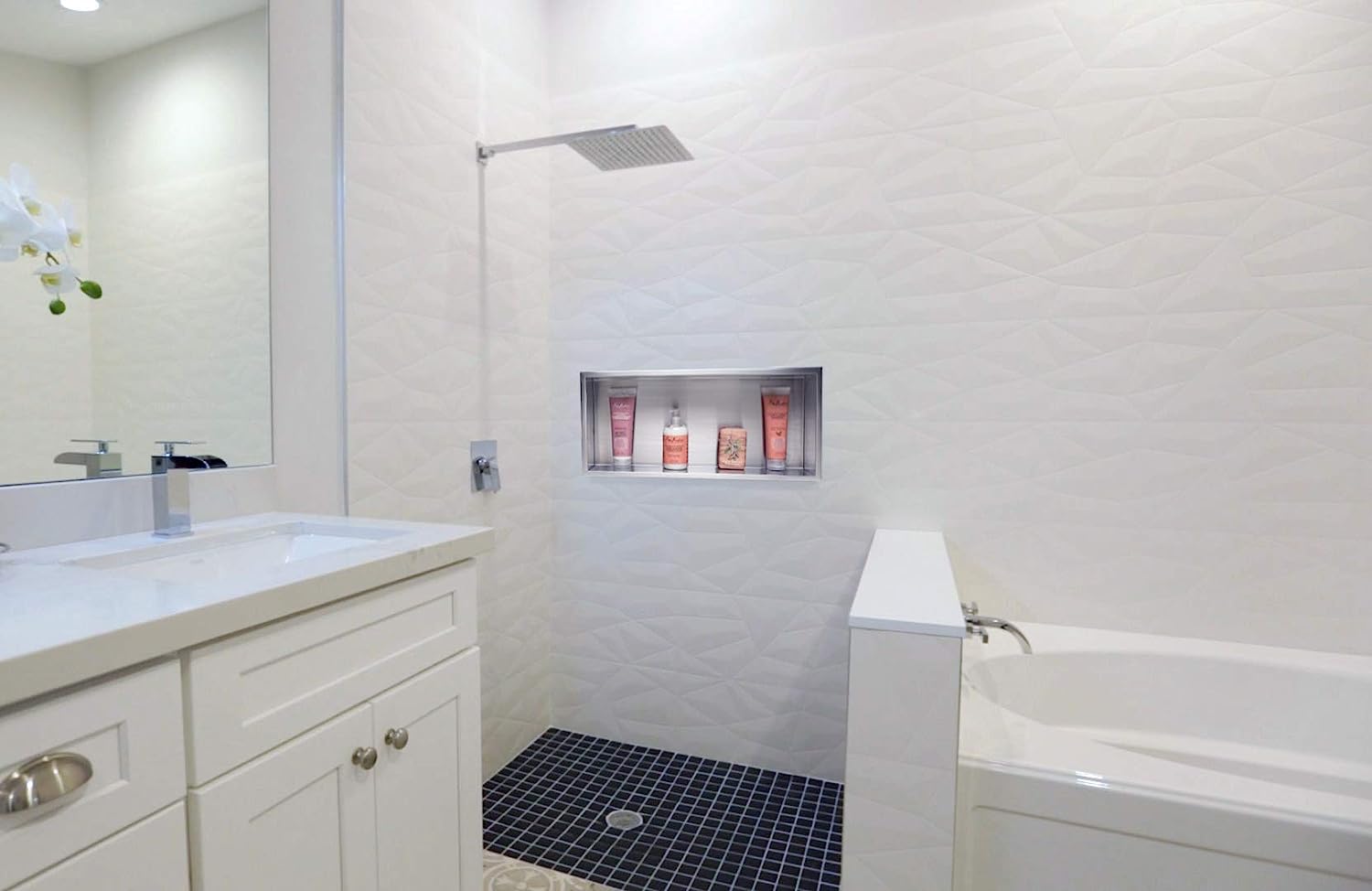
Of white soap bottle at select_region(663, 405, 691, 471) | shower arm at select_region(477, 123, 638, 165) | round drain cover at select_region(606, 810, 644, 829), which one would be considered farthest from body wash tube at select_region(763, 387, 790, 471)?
round drain cover at select_region(606, 810, 644, 829)

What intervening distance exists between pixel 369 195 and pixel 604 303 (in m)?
0.84

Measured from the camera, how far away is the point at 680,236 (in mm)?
2176

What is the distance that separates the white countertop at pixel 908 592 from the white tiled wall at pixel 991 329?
26 centimetres

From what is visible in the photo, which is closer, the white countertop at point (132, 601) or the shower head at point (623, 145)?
the white countertop at point (132, 601)

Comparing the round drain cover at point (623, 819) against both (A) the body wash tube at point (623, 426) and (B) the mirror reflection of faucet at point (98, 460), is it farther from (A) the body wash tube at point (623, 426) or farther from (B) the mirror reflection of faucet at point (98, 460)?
(B) the mirror reflection of faucet at point (98, 460)

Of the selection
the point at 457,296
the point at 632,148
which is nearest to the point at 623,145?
the point at 632,148

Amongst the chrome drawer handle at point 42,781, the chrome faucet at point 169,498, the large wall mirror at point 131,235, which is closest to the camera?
the chrome drawer handle at point 42,781

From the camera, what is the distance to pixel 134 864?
635mm

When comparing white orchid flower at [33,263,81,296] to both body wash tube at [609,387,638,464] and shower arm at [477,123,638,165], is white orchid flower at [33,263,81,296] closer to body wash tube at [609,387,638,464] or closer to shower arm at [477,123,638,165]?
shower arm at [477,123,638,165]

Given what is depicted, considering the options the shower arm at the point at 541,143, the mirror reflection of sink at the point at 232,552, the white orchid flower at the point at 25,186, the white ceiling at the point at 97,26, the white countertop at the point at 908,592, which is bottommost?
the white countertop at the point at 908,592

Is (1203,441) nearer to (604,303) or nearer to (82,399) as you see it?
(604,303)

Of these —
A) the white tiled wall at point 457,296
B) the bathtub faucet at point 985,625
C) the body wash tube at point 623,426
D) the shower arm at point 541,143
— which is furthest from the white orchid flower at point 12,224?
the bathtub faucet at point 985,625

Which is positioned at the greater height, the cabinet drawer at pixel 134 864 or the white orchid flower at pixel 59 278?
the white orchid flower at pixel 59 278

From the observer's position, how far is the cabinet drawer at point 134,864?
58 cm
